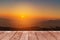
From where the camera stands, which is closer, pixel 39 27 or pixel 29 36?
pixel 29 36

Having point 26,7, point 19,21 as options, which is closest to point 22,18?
point 19,21

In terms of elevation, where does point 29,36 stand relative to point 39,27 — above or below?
above

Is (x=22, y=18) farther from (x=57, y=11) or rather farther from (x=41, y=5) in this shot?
(x=57, y=11)

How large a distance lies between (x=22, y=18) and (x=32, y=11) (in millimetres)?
264

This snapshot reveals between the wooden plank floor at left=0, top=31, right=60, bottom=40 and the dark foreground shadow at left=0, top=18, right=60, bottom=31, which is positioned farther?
the dark foreground shadow at left=0, top=18, right=60, bottom=31

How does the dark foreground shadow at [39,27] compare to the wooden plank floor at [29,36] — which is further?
the dark foreground shadow at [39,27]

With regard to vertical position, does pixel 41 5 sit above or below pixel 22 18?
above

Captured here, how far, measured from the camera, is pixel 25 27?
251cm

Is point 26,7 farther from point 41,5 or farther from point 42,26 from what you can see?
point 42,26

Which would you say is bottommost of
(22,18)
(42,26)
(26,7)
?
(42,26)

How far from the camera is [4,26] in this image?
2.51 meters

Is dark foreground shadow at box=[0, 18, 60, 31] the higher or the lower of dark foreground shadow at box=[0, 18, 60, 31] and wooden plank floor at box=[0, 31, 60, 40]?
the lower

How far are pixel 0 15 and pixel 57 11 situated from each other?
4.03 ft

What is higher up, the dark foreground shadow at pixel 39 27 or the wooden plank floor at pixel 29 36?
the wooden plank floor at pixel 29 36
